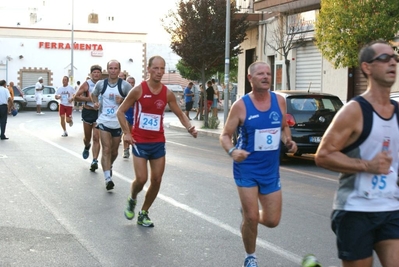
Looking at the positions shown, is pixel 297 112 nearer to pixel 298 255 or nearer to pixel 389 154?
pixel 298 255

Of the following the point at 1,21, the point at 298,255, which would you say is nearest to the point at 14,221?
the point at 298,255

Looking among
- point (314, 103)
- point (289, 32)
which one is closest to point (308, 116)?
point (314, 103)

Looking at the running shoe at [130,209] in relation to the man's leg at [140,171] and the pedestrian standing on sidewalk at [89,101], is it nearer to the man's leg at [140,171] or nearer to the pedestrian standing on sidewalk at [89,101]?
the man's leg at [140,171]

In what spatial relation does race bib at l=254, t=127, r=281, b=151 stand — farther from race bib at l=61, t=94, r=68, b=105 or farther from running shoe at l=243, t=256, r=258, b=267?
race bib at l=61, t=94, r=68, b=105

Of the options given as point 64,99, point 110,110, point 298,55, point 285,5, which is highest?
point 285,5

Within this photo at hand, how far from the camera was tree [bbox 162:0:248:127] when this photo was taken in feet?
103

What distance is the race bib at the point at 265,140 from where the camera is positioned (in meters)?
6.25

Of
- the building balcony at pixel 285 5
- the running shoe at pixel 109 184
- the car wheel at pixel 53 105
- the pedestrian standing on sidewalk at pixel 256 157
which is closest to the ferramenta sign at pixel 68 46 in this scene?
the car wheel at pixel 53 105

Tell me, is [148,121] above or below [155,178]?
above

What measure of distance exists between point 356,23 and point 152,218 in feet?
37.7

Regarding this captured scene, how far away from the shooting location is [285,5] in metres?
29.2

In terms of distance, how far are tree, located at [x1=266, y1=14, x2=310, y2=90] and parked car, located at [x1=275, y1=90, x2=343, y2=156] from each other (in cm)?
1112

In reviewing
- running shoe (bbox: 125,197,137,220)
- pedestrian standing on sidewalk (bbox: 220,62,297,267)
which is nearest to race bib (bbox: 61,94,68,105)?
running shoe (bbox: 125,197,137,220)

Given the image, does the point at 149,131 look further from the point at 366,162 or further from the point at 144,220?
the point at 366,162
